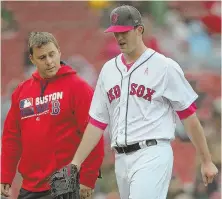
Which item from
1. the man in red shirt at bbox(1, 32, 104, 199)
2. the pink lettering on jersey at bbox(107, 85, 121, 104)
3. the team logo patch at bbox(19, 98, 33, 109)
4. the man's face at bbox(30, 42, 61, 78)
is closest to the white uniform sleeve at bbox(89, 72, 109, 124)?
the pink lettering on jersey at bbox(107, 85, 121, 104)

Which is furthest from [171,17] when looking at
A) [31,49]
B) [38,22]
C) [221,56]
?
[31,49]

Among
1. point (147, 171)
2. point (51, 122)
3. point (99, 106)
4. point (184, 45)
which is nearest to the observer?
point (147, 171)

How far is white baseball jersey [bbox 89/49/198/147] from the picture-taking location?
5.02m

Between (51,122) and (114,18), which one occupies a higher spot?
(114,18)

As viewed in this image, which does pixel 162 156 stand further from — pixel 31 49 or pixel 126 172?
pixel 31 49

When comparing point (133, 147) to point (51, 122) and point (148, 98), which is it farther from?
point (51, 122)

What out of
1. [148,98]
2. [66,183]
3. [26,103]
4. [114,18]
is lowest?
[66,183]

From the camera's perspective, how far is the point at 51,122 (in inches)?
219

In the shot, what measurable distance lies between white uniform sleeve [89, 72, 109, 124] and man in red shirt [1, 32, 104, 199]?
7.9 inches

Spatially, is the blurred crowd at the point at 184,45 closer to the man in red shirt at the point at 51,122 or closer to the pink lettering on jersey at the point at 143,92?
the man in red shirt at the point at 51,122

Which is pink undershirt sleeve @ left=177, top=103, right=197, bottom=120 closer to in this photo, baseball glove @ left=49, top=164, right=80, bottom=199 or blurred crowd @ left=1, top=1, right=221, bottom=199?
baseball glove @ left=49, top=164, right=80, bottom=199

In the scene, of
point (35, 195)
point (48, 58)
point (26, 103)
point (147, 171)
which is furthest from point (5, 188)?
point (147, 171)

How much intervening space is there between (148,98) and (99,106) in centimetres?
41

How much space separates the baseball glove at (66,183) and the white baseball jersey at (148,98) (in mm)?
367
